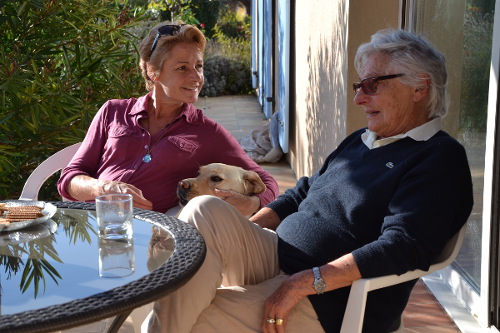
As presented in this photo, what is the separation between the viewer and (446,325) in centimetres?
298

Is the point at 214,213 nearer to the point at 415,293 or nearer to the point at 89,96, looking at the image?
the point at 415,293

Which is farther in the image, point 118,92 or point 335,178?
point 118,92

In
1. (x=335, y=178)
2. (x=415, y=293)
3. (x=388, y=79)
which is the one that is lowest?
(x=415, y=293)

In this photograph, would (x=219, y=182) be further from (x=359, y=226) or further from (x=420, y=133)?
(x=420, y=133)

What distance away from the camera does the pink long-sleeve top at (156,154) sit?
9.74ft

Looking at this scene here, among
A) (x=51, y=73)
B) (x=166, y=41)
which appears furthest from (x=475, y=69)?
(x=51, y=73)

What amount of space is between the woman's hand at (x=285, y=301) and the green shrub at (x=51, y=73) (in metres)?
2.54

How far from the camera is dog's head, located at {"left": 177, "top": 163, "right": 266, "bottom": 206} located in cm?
282

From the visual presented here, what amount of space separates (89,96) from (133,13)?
75 centimetres

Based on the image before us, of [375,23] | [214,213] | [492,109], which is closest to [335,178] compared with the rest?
[214,213]

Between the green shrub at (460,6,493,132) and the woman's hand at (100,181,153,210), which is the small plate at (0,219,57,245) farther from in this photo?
the green shrub at (460,6,493,132)

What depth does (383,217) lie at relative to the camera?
2117mm

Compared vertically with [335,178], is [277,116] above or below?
below

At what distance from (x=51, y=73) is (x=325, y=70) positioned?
72.3 inches
